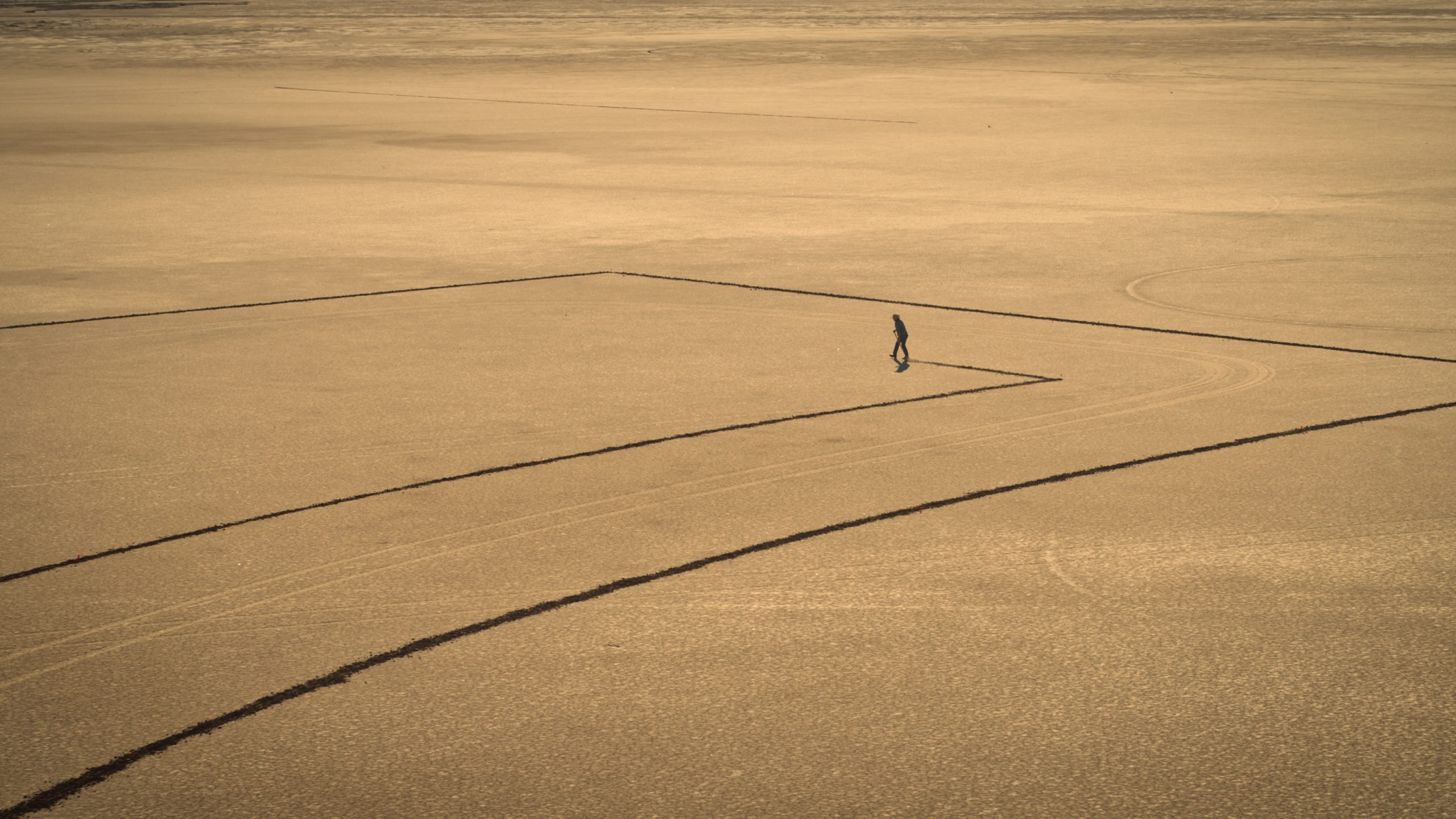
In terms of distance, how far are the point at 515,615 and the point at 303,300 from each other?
595cm

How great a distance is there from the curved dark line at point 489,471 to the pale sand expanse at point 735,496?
0.13 ft

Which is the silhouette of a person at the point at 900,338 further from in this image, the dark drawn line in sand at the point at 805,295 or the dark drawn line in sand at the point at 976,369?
Answer: the dark drawn line in sand at the point at 805,295

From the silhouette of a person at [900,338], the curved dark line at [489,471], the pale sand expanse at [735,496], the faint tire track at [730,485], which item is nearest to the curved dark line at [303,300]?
the pale sand expanse at [735,496]

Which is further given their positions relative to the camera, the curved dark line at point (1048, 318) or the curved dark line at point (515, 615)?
the curved dark line at point (1048, 318)

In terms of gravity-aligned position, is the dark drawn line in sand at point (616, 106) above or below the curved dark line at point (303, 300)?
below

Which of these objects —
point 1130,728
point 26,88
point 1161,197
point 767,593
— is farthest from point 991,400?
point 26,88

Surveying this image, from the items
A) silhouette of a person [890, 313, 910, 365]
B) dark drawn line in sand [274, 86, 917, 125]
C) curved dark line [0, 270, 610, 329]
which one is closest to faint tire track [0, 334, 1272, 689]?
silhouette of a person [890, 313, 910, 365]

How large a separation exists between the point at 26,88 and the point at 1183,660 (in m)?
31.4

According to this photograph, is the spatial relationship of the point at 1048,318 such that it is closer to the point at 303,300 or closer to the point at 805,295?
the point at 805,295

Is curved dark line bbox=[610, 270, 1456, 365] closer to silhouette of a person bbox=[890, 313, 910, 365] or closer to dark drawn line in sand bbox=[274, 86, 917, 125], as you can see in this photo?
silhouette of a person bbox=[890, 313, 910, 365]

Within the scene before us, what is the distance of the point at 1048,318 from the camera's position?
9742mm

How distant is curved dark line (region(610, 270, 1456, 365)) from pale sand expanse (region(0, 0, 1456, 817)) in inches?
3.1

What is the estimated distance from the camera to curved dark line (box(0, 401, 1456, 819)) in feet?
13.5

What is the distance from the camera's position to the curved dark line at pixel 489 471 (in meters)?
5.75
